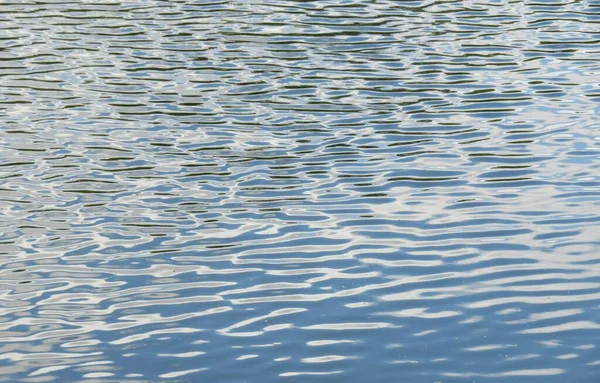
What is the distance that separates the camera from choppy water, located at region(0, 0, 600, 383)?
35.7ft

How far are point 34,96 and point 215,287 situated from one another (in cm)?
794

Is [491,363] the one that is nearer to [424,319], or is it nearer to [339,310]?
[424,319]

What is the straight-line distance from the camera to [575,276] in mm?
12266

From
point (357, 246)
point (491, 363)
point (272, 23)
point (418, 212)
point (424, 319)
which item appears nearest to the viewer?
point (491, 363)

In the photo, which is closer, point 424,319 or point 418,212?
point 424,319

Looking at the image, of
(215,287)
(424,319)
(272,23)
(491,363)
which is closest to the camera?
(491,363)

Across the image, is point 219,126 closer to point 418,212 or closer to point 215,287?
point 418,212

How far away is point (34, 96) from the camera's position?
61.8ft

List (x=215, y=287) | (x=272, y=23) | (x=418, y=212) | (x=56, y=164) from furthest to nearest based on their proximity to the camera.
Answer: (x=272, y=23)
(x=56, y=164)
(x=418, y=212)
(x=215, y=287)

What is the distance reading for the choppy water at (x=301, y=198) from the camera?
10.9m

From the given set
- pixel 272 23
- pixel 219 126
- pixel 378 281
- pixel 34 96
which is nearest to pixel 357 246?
pixel 378 281

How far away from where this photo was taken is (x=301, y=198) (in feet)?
47.7

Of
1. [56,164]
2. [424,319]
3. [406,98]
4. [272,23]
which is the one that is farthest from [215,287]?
[272,23]

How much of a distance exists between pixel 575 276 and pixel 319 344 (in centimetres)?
311
